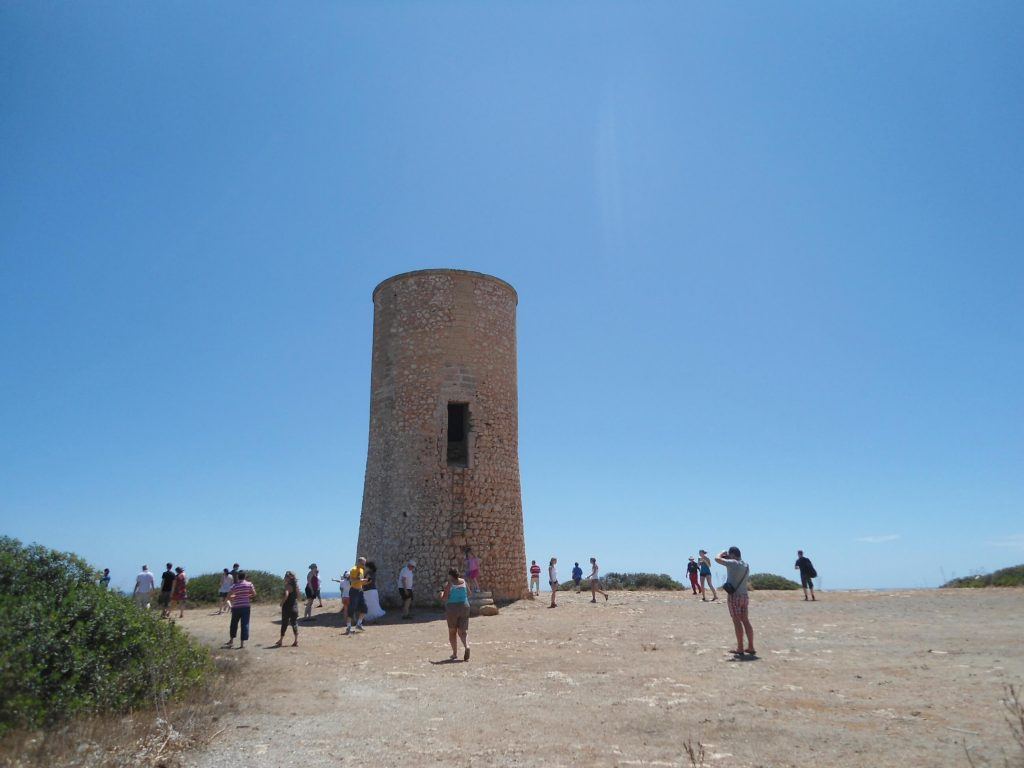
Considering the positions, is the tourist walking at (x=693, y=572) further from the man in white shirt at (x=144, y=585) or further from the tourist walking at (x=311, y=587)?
the man in white shirt at (x=144, y=585)

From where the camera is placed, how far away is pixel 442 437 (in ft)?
54.2

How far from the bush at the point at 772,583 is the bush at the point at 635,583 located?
3396 mm

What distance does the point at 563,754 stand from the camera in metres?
5.20

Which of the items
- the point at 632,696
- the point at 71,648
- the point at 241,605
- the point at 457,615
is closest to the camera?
the point at 71,648

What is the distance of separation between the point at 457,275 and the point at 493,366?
285cm

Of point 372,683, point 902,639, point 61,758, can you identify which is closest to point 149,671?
point 61,758

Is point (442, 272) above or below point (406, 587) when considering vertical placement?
above

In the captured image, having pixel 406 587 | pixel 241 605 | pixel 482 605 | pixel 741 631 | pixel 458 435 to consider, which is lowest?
pixel 741 631

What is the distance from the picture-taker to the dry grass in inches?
188

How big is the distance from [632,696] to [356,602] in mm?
7925

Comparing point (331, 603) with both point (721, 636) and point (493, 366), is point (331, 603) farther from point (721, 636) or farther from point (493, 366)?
point (721, 636)

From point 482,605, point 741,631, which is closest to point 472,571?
point 482,605

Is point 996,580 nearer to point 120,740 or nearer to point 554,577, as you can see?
point 554,577

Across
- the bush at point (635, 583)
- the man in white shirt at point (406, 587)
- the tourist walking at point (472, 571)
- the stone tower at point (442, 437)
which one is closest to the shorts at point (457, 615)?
the man in white shirt at point (406, 587)
